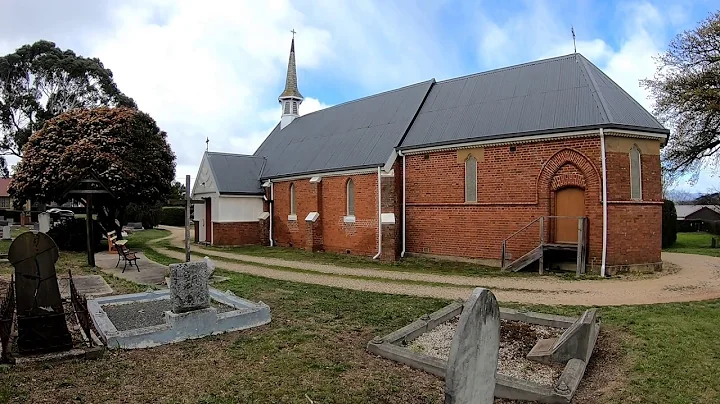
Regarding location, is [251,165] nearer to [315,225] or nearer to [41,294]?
[315,225]

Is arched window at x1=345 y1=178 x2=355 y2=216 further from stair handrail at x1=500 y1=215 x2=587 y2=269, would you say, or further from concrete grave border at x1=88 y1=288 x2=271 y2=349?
concrete grave border at x1=88 y1=288 x2=271 y2=349

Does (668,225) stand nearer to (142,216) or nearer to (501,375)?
(501,375)

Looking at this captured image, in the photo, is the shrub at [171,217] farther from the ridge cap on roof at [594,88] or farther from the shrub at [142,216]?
the ridge cap on roof at [594,88]

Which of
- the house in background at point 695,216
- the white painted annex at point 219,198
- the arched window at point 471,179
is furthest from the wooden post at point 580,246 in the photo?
the house in background at point 695,216

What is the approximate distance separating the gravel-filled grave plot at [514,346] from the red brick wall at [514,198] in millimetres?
8579

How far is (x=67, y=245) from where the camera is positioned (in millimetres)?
22141

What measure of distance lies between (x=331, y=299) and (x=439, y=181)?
9.46 meters

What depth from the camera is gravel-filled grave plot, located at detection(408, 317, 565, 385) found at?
21.4 ft

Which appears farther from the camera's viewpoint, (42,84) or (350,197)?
(42,84)

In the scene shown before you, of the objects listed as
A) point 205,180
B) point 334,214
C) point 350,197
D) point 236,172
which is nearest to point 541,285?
point 350,197

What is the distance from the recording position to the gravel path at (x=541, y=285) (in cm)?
1162

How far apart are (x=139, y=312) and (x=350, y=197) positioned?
45.6ft

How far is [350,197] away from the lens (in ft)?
74.1

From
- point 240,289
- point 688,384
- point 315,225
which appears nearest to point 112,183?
point 315,225
